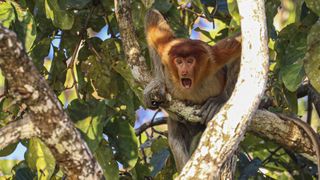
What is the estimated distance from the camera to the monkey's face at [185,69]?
17.4 feet

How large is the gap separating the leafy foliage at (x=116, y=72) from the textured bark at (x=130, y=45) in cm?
17

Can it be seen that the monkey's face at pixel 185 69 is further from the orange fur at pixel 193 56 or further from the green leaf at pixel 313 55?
the green leaf at pixel 313 55

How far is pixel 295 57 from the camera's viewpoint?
4.97m

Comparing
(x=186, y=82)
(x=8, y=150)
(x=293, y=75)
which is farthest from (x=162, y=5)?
(x=8, y=150)

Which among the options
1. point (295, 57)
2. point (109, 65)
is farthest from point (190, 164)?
point (109, 65)

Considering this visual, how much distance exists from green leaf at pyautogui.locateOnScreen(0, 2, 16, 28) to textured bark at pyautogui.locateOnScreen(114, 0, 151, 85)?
702mm

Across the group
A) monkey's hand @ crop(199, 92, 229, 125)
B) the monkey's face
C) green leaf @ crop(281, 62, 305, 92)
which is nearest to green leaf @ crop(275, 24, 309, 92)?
green leaf @ crop(281, 62, 305, 92)

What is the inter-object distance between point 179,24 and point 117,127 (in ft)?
3.37

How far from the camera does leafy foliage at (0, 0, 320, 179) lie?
4.93 metres

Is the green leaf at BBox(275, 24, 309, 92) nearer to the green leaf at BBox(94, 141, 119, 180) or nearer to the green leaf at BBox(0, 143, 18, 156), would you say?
the green leaf at BBox(94, 141, 119, 180)

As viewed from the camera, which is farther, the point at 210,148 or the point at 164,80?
the point at 164,80

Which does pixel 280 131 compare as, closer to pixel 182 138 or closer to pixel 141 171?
pixel 182 138

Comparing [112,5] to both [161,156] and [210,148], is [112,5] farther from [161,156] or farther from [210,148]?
[210,148]

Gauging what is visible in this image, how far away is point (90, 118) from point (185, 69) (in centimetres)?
78
